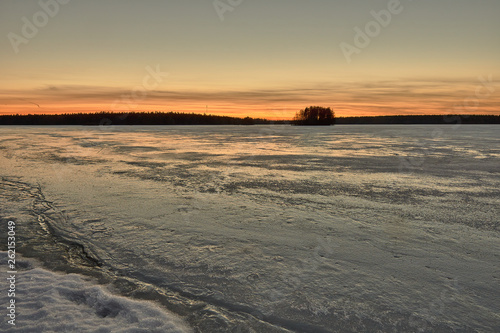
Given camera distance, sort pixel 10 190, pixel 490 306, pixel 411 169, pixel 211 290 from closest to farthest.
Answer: pixel 490 306
pixel 211 290
pixel 10 190
pixel 411 169

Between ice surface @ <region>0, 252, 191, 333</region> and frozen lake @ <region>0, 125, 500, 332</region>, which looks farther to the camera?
frozen lake @ <region>0, 125, 500, 332</region>

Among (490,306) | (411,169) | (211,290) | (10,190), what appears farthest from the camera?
(411,169)

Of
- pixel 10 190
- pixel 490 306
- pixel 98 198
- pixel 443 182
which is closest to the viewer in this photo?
pixel 490 306

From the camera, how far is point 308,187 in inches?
272

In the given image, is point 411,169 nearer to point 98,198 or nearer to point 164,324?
point 98,198

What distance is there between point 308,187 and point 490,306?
4.48m

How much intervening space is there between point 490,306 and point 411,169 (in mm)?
7518

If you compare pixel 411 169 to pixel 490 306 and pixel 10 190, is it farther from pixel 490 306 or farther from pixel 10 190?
pixel 10 190

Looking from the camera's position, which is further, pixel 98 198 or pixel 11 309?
pixel 98 198

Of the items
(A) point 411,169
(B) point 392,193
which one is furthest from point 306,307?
(A) point 411,169

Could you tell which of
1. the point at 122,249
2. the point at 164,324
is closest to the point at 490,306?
the point at 164,324

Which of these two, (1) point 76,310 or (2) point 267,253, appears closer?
(1) point 76,310

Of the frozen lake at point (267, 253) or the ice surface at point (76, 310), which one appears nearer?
the ice surface at point (76, 310)

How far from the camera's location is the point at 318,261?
10.9 ft
